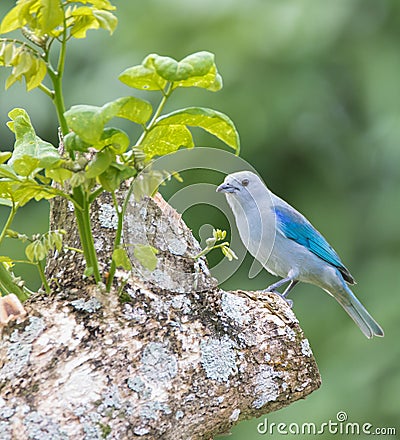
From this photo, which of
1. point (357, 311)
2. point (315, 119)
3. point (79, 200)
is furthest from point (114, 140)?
point (315, 119)

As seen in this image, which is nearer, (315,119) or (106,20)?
(106,20)

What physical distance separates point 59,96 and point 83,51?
282cm

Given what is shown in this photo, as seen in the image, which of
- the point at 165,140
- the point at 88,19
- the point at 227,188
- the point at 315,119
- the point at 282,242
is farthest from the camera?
the point at 315,119

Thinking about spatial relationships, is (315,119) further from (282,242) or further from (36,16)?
(36,16)

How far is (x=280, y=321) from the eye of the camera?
69.4 inches

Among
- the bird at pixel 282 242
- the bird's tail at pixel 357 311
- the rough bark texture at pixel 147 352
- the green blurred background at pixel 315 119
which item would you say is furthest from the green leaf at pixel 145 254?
the green blurred background at pixel 315 119

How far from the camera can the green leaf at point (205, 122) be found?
1396 millimetres

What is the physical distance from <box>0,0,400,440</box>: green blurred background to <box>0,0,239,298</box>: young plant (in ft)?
5.85

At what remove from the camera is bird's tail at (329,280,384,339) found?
2729mm

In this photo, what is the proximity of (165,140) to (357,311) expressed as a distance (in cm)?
143

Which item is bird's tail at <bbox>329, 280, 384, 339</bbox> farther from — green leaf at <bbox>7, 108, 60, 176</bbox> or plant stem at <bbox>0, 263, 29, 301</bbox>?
green leaf at <bbox>7, 108, 60, 176</bbox>

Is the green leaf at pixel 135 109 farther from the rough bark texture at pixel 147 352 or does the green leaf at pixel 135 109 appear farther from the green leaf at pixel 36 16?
the rough bark texture at pixel 147 352

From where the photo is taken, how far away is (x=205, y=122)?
4.67ft

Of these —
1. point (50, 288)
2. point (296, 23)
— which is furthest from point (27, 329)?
point (296, 23)
